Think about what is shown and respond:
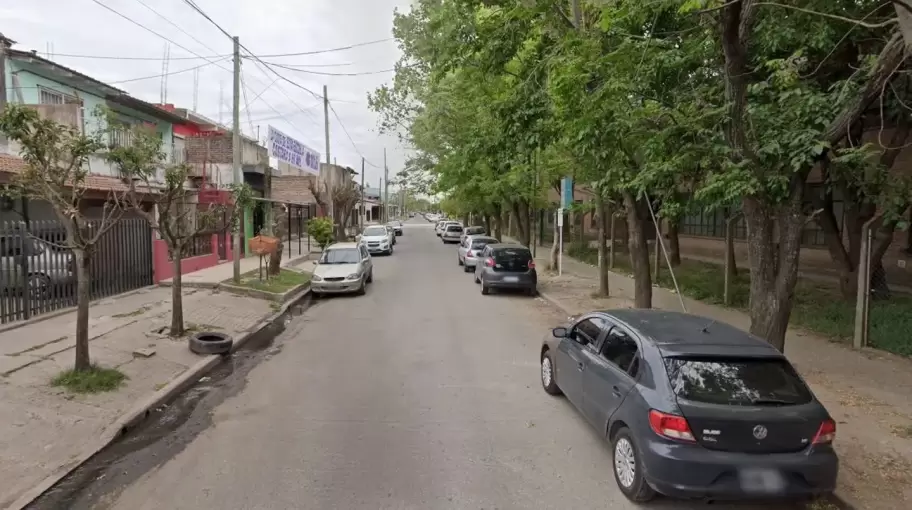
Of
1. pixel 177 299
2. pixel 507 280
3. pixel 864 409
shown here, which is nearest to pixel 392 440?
pixel 864 409

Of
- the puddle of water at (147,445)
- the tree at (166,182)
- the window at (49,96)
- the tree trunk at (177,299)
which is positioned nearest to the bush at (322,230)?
the window at (49,96)

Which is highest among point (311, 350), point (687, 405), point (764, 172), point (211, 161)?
point (211, 161)

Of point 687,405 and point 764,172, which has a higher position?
point 764,172

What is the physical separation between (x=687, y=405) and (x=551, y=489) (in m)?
1.31

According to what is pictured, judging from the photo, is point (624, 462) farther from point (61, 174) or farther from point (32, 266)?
point (32, 266)

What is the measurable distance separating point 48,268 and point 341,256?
Result: 311 inches

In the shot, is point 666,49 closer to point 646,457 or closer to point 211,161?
point 646,457

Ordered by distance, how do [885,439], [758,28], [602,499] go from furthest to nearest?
[758,28], [885,439], [602,499]

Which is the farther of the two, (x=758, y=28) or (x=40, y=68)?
(x=40, y=68)

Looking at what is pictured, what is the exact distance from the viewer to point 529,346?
10.4m

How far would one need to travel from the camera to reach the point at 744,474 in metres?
4.15

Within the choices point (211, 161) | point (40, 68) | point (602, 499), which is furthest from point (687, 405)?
point (211, 161)

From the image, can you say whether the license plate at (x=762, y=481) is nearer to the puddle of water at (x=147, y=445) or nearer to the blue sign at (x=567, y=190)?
the puddle of water at (x=147, y=445)

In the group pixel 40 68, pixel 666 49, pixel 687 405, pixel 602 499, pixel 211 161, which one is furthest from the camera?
pixel 211 161
